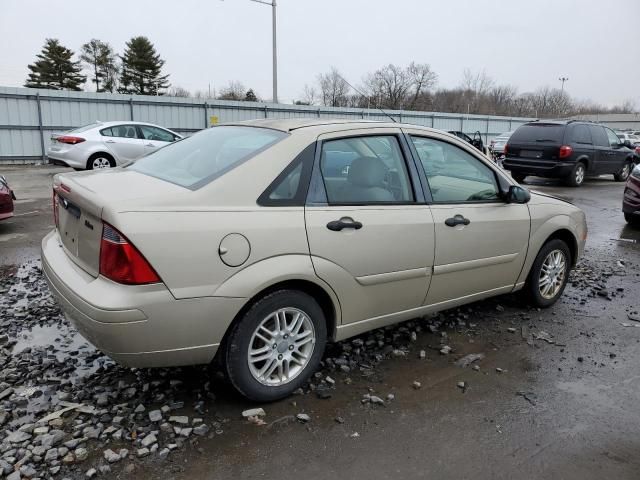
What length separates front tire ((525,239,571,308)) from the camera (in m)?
4.59

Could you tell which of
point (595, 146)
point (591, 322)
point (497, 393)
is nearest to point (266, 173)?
point (497, 393)

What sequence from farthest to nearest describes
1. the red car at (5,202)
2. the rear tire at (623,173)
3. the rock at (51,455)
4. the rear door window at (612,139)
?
the rear tire at (623,173)
the rear door window at (612,139)
the red car at (5,202)
the rock at (51,455)

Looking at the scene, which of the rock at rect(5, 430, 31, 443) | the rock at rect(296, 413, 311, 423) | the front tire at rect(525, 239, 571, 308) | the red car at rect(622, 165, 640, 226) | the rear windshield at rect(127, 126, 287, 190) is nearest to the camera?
the rock at rect(5, 430, 31, 443)

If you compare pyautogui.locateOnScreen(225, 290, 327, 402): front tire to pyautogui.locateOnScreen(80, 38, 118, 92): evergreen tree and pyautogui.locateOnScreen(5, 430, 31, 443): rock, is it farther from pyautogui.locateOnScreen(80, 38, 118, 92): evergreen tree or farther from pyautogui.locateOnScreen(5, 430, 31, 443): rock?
pyautogui.locateOnScreen(80, 38, 118, 92): evergreen tree

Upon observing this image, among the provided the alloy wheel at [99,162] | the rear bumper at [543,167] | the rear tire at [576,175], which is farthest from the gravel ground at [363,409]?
the rear tire at [576,175]

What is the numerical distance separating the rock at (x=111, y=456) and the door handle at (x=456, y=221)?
2518 mm

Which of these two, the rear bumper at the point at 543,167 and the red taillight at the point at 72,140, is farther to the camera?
the rear bumper at the point at 543,167

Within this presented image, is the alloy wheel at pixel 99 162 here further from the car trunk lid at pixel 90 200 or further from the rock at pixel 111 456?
the rock at pixel 111 456

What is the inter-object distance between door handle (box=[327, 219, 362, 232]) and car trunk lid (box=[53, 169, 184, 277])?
0.90 metres

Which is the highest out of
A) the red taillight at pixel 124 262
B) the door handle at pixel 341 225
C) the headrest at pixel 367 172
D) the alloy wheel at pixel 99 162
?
the headrest at pixel 367 172

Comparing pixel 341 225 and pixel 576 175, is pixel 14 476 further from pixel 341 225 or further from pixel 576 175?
pixel 576 175

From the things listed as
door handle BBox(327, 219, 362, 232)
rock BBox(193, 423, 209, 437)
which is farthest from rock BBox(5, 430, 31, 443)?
door handle BBox(327, 219, 362, 232)

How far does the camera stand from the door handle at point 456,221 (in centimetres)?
367

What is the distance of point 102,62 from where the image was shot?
195 feet
